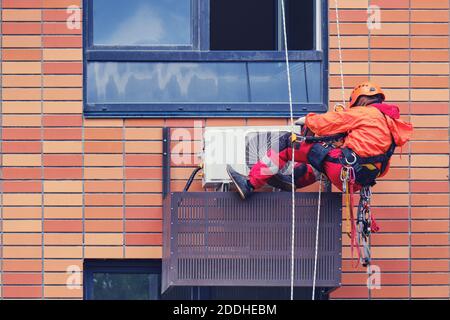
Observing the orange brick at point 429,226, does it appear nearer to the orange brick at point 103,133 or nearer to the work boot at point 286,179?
the work boot at point 286,179

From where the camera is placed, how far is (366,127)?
42.1 ft

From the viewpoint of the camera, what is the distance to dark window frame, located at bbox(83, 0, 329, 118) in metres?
13.8

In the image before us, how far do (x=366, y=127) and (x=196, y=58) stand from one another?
5.49 ft

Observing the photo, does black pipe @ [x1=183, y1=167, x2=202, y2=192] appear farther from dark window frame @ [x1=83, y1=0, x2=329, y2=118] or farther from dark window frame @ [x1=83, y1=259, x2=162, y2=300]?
dark window frame @ [x1=83, y1=259, x2=162, y2=300]

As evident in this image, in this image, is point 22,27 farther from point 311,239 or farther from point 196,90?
point 311,239

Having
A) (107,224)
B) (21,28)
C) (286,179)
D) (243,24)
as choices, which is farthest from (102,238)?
(243,24)

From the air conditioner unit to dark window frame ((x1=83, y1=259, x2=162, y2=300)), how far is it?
2.82ft

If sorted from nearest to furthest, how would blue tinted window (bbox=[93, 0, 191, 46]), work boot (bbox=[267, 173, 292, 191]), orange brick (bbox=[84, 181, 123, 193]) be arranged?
work boot (bbox=[267, 173, 292, 191])
orange brick (bbox=[84, 181, 123, 193])
blue tinted window (bbox=[93, 0, 191, 46])

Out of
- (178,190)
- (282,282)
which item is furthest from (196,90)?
(282,282)

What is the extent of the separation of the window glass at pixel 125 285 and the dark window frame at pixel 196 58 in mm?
1164

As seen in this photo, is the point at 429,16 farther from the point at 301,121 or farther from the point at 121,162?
the point at 121,162

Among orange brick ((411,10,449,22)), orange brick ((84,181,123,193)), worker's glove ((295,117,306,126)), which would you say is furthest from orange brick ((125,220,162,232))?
orange brick ((411,10,449,22))

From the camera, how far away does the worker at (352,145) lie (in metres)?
12.8

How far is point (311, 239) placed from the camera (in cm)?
1302
